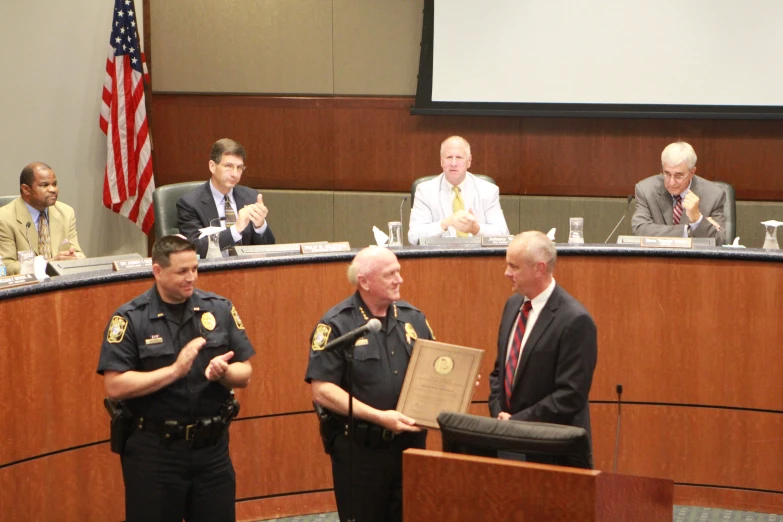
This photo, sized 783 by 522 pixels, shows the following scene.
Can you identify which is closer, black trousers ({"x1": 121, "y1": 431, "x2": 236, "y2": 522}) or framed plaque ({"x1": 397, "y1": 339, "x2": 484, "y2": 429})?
framed plaque ({"x1": 397, "y1": 339, "x2": 484, "y2": 429})

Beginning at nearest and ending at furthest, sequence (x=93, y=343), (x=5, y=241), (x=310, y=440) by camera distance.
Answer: (x=93, y=343) < (x=310, y=440) < (x=5, y=241)

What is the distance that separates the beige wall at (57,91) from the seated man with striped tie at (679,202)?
427 cm

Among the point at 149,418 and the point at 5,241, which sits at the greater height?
the point at 5,241

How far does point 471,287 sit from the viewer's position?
5.00m

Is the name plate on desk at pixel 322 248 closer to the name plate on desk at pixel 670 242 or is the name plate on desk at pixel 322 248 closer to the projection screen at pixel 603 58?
the name plate on desk at pixel 670 242

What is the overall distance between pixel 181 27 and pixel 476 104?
7.79ft

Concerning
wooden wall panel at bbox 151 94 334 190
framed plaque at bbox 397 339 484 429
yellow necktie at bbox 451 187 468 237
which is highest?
wooden wall panel at bbox 151 94 334 190

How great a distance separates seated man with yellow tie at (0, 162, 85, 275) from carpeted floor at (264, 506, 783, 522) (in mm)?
2030

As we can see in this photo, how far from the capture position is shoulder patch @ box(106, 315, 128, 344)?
3639 millimetres

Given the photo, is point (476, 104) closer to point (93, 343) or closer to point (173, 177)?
point (173, 177)

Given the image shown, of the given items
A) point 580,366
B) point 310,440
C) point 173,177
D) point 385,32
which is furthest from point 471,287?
point 173,177

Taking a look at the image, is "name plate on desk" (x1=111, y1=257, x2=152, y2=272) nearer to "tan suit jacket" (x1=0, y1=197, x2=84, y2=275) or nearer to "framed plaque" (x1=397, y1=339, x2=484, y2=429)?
"tan suit jacket" (x1=0, y1=197, x2=84, y2=275)

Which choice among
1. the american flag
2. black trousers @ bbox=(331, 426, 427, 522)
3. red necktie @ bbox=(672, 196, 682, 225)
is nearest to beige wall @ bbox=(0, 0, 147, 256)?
the american flag

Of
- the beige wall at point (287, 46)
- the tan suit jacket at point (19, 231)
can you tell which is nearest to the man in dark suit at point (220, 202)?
the tan suit jacket at point (19, 231)
